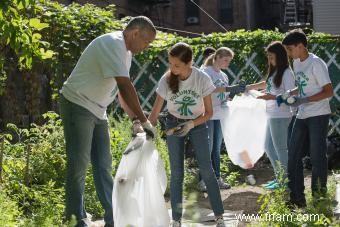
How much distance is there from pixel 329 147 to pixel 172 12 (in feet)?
69.2

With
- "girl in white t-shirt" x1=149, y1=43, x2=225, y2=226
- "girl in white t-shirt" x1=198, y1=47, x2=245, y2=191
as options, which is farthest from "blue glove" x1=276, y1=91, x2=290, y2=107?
"girl in white t-shirt" x1=198, y1=47, x2=245, y2=191

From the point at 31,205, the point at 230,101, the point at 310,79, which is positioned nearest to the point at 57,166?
the point at 31,205

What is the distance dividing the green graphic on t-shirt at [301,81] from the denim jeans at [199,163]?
101 centimetres

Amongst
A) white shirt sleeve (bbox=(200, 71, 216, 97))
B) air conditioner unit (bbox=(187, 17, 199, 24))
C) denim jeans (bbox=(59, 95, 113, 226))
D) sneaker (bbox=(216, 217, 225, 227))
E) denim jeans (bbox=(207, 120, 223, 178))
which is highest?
air conditioner unit (bbox=(187, 17, 199, 24))

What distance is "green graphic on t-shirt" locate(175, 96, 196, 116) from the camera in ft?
16.2

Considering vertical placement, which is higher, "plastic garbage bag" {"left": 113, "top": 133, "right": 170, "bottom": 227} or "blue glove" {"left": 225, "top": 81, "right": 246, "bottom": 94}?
"blue glove" {"left": 225, "top": 81, "right": 246, "bottom": 94}

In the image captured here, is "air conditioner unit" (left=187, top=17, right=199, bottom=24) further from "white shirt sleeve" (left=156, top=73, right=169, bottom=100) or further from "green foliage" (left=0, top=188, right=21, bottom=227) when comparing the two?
"green foliage" (left=0, top=188, right=21, bottom=227)

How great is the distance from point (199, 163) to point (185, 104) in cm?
52

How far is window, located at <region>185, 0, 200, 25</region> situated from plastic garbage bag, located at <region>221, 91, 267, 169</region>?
2202 cm

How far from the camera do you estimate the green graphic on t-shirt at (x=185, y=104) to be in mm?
4926

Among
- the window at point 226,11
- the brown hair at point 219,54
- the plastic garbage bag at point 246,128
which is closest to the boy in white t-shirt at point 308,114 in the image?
the plastic garbage bag at point 246,128

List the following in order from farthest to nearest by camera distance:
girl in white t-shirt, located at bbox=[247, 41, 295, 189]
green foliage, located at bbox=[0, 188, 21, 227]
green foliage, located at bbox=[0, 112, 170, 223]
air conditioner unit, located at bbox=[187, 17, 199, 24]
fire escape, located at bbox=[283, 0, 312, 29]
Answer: air conditioner unit, located at bbox=[187, 17, 199, 24] < fire escape, located at bbox=[283, 0, 312, 29] < girl in white t-shirt, located at bbox=[247, 41, 295, 189] < green foliage, located at bbox=[0, 112, 170, 223] < green foliage, located at bbox=[0, 188, 21, 227]

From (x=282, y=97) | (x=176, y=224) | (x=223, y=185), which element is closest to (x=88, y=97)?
(x=176, y=224)

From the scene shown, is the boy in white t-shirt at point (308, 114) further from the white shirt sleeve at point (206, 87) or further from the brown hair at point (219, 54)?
the brown hair at point (219, 54)
